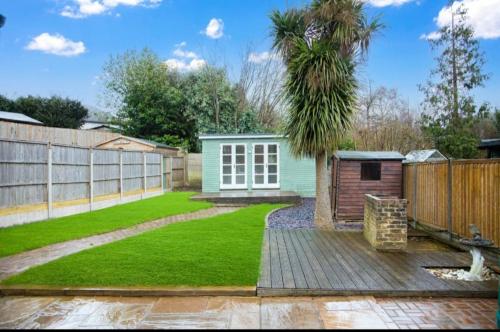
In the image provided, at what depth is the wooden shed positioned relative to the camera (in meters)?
8.98

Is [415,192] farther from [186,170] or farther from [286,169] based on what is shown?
[186,170]

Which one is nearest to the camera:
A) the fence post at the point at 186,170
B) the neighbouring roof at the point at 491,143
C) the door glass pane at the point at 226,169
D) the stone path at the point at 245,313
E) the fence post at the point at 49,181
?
the stone path at the point at 245,313

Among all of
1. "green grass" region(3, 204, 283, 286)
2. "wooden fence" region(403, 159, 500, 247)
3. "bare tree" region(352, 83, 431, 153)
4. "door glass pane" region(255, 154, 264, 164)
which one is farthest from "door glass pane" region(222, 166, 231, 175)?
"wooden fence" region(403, 159, 500, 247)

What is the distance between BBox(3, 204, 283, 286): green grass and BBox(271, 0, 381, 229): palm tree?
230 centimetres

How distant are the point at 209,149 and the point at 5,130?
848 cm

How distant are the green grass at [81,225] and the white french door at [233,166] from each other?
3196mm

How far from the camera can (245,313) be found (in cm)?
344

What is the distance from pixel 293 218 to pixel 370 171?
2.33 meters

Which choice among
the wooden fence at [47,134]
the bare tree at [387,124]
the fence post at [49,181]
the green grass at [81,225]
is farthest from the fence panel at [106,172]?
the bare tree at [387,124]

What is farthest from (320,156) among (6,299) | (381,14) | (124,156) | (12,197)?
(124,156)

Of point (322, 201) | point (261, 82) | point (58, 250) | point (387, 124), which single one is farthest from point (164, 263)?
point (261, 82)

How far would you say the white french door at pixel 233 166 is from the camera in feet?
48.9

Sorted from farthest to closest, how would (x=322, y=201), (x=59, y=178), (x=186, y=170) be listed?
(x=186, y=170) → (x=59, y=178) → (x=322, y=201)

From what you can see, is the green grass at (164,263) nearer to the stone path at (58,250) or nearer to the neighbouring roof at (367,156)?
the stone path at (58,250)
